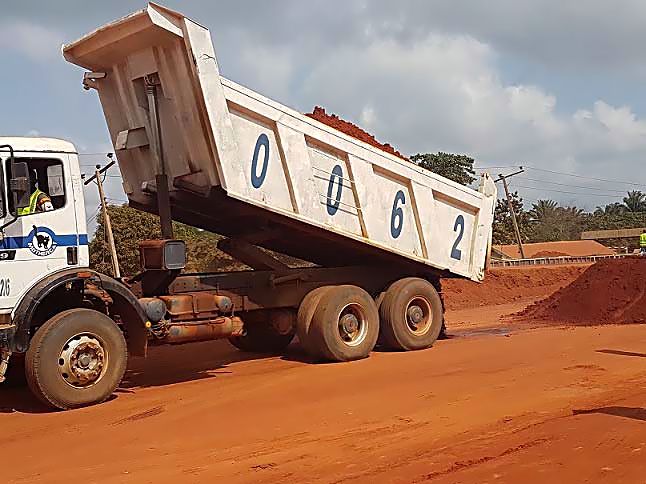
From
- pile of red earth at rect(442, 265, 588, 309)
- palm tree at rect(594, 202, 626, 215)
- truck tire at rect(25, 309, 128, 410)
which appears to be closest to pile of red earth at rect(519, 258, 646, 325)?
pile of red earth at rect(442, 265, 588, 309)

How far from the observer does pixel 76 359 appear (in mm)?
7605

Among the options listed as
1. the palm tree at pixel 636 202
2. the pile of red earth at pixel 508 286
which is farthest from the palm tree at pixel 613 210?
the pile of red earth at pixel 508 286

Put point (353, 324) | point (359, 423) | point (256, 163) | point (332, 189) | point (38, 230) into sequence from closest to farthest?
point (359, 423) < point (38, 230) < point (256, 163) < point (332, 189) < point (353, 324)

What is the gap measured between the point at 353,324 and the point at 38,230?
4.52 metres

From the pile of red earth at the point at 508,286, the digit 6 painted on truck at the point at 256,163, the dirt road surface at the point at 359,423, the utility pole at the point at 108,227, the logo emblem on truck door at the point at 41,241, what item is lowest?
the dirt road surface at the point at 359,423

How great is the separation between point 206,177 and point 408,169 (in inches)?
132

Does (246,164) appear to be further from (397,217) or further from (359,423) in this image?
(359,423)

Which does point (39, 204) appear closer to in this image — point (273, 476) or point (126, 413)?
point (126, 413)

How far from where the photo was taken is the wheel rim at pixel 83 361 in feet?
24.8

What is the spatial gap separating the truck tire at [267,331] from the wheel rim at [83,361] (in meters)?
2.57

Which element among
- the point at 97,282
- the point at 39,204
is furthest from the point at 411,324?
the point at 39,204

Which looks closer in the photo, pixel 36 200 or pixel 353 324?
pixel 36 200

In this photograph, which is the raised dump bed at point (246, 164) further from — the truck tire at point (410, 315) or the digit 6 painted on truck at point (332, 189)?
the truck tire at point (410, 315)

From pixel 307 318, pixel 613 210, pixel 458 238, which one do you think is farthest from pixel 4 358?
pixel 613 210
